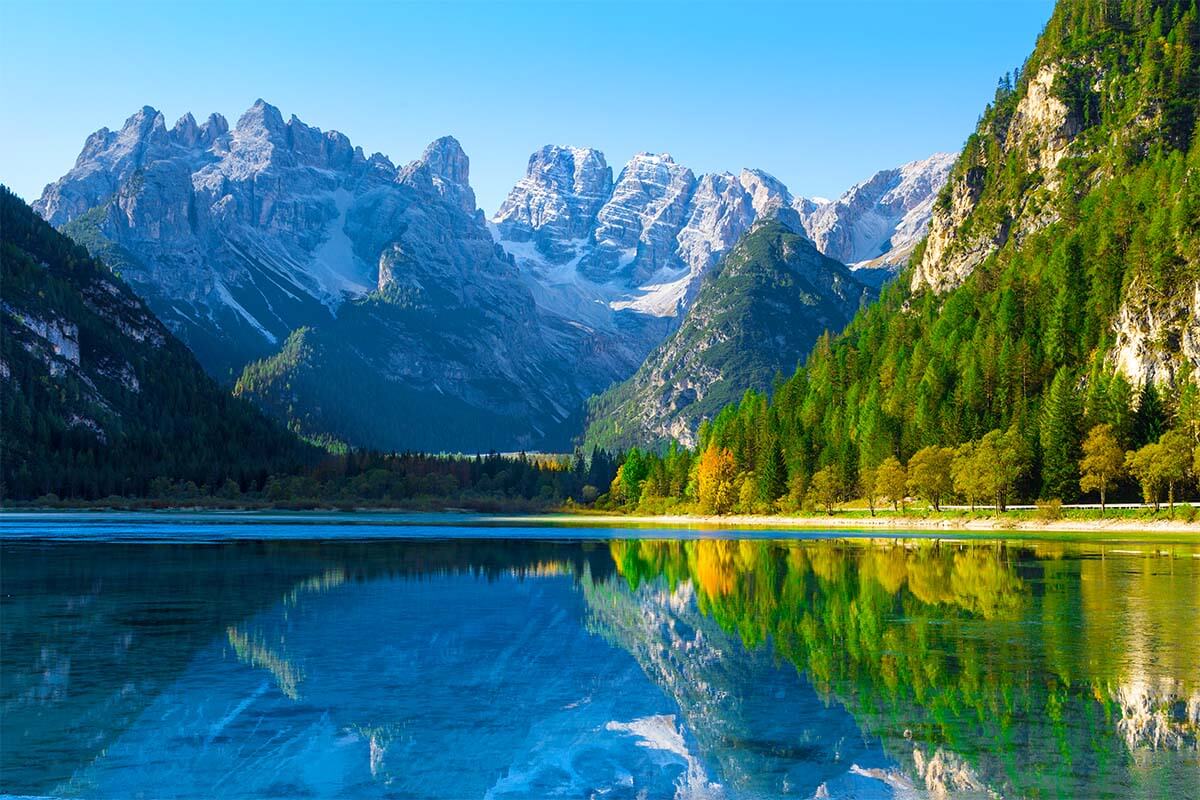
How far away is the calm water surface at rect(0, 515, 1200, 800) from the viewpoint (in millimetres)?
22188

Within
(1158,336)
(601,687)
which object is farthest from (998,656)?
(1158,336)

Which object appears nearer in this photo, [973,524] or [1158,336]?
[973,524]

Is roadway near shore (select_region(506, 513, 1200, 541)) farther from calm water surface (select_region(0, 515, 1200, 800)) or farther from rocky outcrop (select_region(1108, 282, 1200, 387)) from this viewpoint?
calm water surface (select_region(0, 515, 1200, 800))

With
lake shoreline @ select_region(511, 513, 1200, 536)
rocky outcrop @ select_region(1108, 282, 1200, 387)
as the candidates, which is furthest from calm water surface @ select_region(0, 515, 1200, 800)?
rocky outcrop @ select_region(1108, 282, 1200, 387)

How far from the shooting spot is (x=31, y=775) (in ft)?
72.3

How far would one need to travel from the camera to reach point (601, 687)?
31.6 m

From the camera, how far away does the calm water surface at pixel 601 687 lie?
72.8 ft

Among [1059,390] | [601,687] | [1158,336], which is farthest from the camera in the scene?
[1158,336]

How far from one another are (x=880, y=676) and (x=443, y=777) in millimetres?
15058

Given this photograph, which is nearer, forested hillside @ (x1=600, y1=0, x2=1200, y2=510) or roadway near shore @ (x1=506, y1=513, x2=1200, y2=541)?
roadway near shore @ (x1=506, y1=513, x2=1200, y2=541)

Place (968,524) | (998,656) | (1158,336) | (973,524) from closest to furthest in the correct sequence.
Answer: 1. (998,656)
2. (973,524)
3. (968,524)
4. (1158,336)

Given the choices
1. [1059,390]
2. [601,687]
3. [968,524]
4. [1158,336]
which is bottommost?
[601,687]

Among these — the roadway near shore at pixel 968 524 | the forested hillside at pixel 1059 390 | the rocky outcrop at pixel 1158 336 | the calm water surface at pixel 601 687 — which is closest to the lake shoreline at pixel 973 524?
the roadway near shore at pixel 968 524

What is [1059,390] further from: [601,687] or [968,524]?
[601,687]
